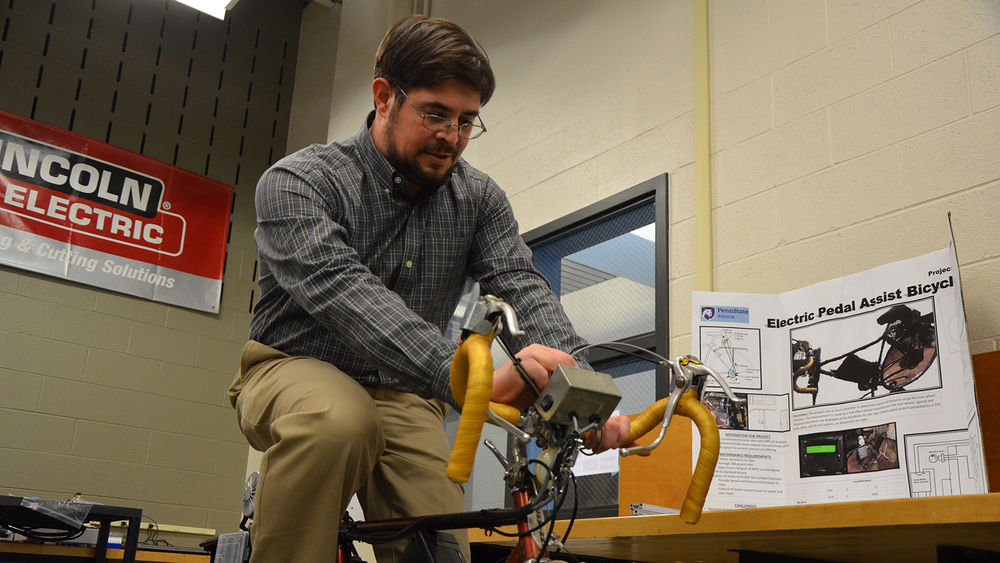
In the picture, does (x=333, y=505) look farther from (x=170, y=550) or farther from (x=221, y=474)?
(x=221, y=474)

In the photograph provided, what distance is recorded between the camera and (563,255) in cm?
387

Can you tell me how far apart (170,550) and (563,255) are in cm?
244

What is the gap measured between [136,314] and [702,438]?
521 centimetres

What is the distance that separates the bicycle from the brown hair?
26.4 inches

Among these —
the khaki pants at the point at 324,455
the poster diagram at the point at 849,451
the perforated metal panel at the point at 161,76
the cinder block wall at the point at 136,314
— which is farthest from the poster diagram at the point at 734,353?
the perforated metal panel at the point at 161,76

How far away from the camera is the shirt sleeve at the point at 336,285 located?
3.98 feet

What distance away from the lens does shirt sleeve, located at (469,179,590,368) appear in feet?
4.85

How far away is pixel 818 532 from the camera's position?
173 cm

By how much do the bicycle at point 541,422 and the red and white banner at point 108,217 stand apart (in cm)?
500

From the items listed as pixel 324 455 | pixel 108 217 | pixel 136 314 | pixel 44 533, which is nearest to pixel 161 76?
pixel 108 217

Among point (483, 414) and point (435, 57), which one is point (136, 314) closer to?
point (435, 57)

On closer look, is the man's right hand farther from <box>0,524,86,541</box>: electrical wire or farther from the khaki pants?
<box>0,524,86,541</box>: electrical wire

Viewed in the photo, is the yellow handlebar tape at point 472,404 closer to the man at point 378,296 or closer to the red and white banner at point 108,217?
the man at point 378,296

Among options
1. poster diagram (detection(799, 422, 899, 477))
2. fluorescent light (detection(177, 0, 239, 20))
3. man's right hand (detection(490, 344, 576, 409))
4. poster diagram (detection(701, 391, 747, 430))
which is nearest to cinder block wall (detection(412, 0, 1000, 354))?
poster diagram (detection(799, 422, 899, 477))
